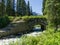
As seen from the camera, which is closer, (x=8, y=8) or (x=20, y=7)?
(x=8, y=8)

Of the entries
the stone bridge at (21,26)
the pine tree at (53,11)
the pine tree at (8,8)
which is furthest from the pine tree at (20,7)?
the pine tree at (53,11)

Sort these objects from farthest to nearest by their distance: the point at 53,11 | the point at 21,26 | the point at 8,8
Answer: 1. the point at 8,8
2. the point at 21,26
3. the point at 53,11

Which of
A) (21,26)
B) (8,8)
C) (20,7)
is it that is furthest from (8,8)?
(21,26)

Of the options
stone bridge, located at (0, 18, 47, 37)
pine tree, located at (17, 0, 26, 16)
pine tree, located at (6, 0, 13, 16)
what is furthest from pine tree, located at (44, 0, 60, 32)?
Answer: pine tree, located at (17, 0, 26, 16)

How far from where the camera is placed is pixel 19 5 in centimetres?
7050

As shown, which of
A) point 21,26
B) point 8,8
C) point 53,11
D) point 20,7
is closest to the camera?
point 53,11

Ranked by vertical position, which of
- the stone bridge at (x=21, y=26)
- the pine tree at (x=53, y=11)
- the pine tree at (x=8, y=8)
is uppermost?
the pine tree at (x=53, y=11)

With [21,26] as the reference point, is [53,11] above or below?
above

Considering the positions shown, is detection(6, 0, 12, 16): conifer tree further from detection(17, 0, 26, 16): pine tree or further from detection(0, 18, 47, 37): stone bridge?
detection(0, 18, 47, 37): stone bridge

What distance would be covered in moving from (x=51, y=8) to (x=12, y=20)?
1895cm

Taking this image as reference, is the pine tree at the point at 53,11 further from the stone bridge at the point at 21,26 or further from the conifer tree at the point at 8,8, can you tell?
the conifer tree at the point at 8,8

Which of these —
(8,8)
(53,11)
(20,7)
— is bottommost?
(20,7)

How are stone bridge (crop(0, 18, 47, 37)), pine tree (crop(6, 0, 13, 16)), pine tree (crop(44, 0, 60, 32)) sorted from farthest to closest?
1. pine tree (crop(6, 0, 13, 16))
2. stone bridge (crop(0, 18, 47, 37))
3. pine tree (crop(44, 0, 60, 32))

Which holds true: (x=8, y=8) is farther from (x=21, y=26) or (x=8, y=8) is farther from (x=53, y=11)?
(x=53, y=11)
